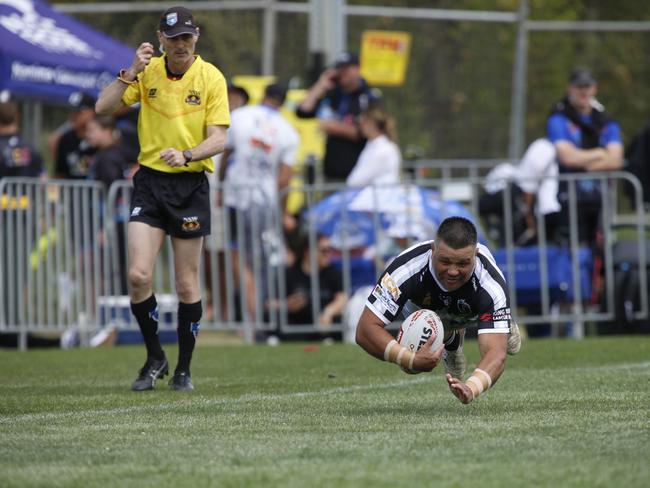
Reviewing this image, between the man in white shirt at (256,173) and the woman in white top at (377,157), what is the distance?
2.73 ft

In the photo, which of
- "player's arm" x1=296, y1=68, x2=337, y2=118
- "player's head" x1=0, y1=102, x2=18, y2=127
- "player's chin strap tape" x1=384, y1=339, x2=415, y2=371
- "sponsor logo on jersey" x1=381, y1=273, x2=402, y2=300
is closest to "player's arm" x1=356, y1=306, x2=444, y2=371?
"player's chin strap tape" x1=384, y1=339, x2=415, y2=371

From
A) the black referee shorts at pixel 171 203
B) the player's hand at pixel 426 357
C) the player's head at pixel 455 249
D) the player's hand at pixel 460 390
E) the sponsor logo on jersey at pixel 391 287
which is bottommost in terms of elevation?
the player's hand at pixel 460 390

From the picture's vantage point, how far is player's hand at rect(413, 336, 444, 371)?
705 cm

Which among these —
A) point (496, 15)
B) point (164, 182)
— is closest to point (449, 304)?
point (164, 182)

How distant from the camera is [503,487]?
15.6 feet

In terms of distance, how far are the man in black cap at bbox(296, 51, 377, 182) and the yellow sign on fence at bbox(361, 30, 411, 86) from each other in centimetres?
262

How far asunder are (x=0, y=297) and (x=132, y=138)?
269cm

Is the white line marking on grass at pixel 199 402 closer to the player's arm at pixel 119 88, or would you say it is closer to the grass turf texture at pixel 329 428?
the grass turf texture at pixel 329 428

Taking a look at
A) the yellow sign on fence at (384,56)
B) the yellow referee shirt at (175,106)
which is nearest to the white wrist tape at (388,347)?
the yellow referee shirt at (175,106)

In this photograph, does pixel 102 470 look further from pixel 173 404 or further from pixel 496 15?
pixel 496 15

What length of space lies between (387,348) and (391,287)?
352mm

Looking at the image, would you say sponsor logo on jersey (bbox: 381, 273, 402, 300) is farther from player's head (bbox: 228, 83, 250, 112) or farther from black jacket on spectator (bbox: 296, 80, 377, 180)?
black jacket on spectator (bbox: 296, 80, 377, 180)

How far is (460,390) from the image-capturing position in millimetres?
6652

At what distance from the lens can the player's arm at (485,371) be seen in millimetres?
6684
